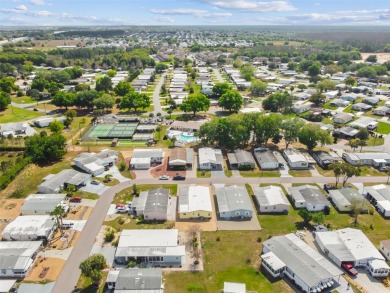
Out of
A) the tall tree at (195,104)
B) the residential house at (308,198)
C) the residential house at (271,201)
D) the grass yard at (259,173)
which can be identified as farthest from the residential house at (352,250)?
the tall tree at (195,104)

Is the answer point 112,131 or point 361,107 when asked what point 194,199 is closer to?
point 112,131

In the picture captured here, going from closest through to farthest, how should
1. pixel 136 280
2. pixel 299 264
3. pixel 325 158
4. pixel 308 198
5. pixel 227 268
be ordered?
pixel 136 280, pixel 299 264, pixel 227 268, pixel 308 198, pixel 325 158

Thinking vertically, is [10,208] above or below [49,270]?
below

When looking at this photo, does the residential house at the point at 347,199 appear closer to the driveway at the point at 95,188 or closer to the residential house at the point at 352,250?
the residential house at the point at 352,250

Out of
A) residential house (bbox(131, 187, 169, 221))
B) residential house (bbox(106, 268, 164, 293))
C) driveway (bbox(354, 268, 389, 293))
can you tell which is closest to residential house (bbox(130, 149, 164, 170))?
residential house (bbox(131, 187, 169, 221))

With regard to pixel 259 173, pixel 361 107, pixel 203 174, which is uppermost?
pixel 361 107

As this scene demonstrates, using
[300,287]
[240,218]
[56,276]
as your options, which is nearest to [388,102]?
[240,218]

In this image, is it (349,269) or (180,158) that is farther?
(180,158)

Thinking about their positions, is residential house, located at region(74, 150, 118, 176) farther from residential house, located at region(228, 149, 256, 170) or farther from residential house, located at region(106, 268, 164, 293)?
residential house, located at region(106, 268, 164, 293)

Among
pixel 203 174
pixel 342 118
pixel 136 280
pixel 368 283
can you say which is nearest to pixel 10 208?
pixel 136 280
